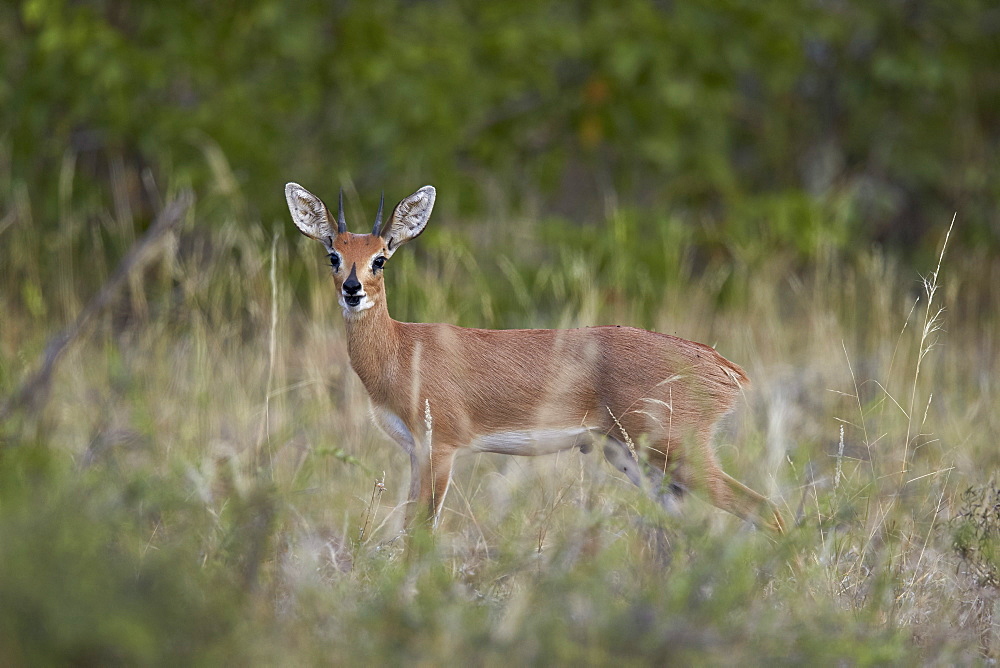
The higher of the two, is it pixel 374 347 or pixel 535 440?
pixel 374 347

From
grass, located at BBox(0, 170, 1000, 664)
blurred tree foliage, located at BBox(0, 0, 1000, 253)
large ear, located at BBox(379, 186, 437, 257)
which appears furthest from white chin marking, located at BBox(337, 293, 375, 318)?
blurred tree foliage, located at BBox(0, 0, 1000, 253)

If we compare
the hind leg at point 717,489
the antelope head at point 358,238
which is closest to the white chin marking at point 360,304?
the antelope head at point 358,238

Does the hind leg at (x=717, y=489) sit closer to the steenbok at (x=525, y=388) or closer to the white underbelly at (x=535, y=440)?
the steenbok at (x=525, y=388)

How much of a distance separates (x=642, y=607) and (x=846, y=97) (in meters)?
9.70

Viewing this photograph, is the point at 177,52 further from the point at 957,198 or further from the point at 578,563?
the point at 957,198

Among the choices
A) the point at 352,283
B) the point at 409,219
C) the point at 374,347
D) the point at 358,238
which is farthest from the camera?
the point at 374,347

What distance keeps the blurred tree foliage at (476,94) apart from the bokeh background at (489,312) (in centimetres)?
3

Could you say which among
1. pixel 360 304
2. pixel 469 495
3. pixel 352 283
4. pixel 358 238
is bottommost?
pixel 469 495

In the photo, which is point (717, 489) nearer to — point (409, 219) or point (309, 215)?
point (409, 219)

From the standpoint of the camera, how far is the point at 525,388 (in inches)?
191

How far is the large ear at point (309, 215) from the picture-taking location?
478 centimetres

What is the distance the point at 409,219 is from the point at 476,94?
14.9 ft

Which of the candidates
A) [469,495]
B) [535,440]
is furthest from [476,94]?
[535,440]

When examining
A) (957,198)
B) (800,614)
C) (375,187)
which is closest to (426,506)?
(800,614)
